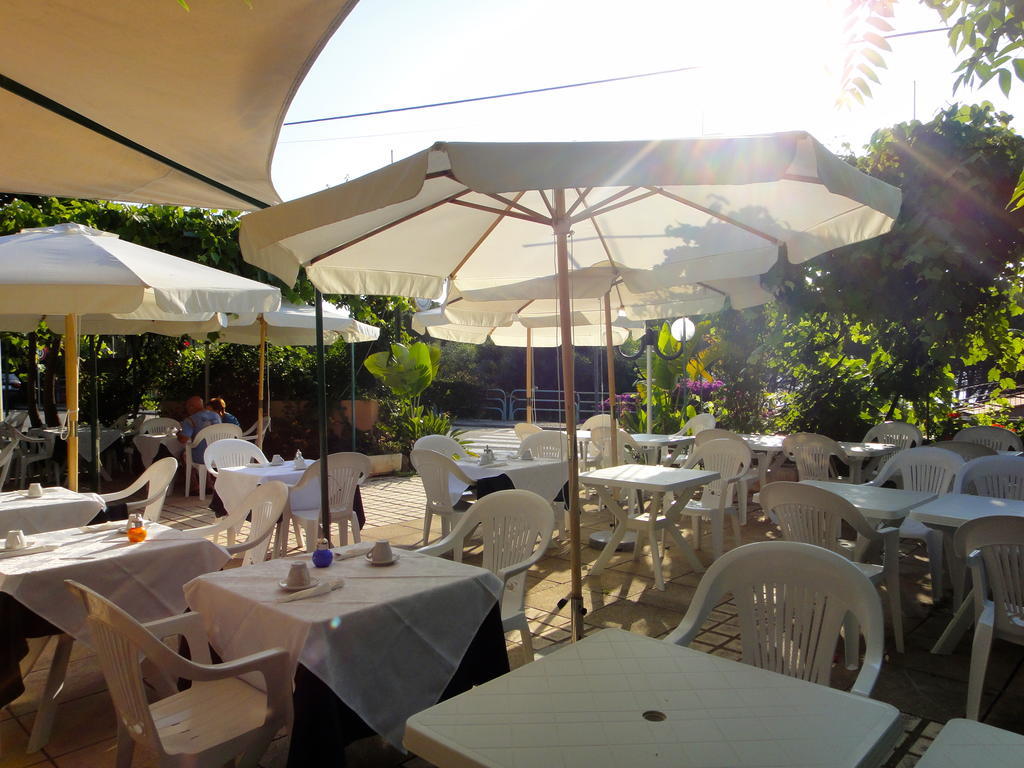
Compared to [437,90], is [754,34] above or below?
below

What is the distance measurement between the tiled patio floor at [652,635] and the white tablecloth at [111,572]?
51cm

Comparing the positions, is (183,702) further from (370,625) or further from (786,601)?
(786,601)

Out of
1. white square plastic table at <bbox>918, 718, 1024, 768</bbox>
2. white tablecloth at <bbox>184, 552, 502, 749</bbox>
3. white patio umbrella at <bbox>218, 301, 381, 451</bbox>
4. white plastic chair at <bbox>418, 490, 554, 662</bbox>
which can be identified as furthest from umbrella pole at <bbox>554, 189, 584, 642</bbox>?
white patio umbrella at <bbox>218, 301, 381, 451</bbox>

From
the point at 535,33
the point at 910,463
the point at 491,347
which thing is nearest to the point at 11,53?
the point at 910,463

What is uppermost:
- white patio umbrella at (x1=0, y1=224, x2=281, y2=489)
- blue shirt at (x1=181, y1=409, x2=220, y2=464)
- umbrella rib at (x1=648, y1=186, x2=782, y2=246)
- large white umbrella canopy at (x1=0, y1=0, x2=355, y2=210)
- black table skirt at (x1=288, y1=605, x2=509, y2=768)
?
large white umbrella canopy at (x1=0, y1=0, x2=355, y2=210)

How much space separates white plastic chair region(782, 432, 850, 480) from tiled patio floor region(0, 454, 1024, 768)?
2.92ft

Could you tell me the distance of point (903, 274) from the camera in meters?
6.23

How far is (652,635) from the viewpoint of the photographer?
412cm

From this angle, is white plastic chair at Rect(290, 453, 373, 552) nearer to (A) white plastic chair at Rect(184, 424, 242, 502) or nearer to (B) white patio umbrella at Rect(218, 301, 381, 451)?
(B) white patio umbrella at Rect(218, 301, 381, 451)

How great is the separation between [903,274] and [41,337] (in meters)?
11.7

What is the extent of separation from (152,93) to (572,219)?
2.00 m

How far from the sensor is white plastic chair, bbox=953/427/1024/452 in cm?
618

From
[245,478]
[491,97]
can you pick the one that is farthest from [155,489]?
[491,97]

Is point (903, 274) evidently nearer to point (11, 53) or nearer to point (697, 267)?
point (697, 267)
